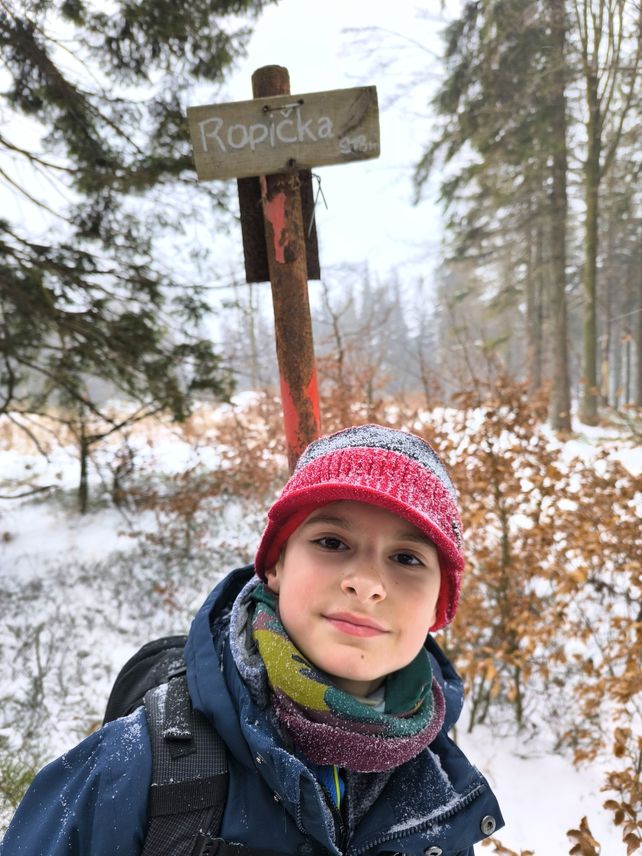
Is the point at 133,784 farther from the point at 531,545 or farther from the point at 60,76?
the point at 60,76

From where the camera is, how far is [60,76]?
4125 mm

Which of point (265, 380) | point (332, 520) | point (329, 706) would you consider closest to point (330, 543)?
point (332, 520)

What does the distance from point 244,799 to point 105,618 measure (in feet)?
15.7

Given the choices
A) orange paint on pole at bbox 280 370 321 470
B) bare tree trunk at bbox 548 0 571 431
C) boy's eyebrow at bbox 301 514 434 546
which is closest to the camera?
boy's eyebrow at bbox 301 514 434 546

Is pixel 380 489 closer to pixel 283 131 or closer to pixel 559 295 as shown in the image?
pixel 283 131

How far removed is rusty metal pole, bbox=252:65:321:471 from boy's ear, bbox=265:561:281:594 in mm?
665

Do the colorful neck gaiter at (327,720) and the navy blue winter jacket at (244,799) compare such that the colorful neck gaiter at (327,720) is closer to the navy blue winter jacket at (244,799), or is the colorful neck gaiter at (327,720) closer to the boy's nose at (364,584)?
the navy blue winter jacket at (244,799)

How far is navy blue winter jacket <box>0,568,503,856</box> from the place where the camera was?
0.96 meters

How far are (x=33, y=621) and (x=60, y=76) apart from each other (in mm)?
5142

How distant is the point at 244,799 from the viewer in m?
1.02

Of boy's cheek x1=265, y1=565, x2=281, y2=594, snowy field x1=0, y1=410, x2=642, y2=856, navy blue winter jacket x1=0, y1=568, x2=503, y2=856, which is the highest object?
boy's cheek x1=265, y1=565, x2=281, y2=594

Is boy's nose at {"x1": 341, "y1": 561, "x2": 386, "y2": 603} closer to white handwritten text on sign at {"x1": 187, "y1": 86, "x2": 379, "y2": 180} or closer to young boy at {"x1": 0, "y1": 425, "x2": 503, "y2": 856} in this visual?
young boy at {"x1": 0, "y1": 425, "x2": 503, "y2": 856}

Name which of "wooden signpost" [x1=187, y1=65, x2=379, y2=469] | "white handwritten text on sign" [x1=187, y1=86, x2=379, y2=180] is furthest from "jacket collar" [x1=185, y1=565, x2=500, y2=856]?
"white handwritten text on sign" [x1=187, y1=86, x2=379, y2=180]

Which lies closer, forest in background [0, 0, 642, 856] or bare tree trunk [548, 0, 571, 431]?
forest in background [0, 0, 642, 856]
